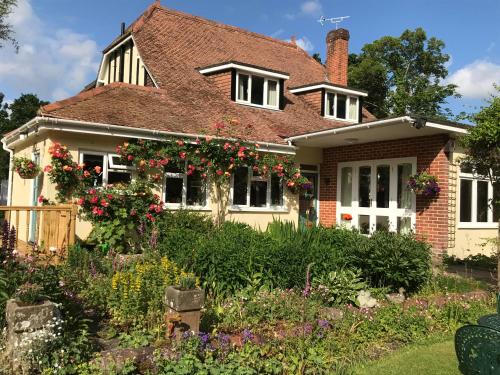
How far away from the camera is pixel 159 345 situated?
444 centimetres

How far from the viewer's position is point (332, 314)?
5.86 metres

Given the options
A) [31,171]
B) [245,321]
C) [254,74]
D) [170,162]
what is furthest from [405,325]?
[254,74]

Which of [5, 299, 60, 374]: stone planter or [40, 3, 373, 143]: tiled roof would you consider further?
[40, 3, 373, 143]: tiled roof

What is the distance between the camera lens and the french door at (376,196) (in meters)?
12.1

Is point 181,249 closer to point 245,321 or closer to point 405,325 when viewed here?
point 245,321

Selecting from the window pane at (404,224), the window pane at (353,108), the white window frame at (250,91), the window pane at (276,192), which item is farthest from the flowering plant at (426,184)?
the window pane at (353,108)

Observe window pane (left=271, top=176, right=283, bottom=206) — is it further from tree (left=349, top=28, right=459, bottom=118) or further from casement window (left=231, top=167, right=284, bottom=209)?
tree (left=349, top=28, right=459, bottom=118)

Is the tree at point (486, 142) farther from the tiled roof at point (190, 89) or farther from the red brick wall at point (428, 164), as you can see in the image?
the tiled roof at point (190, 89)

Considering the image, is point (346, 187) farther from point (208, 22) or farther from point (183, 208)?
point (208, 22)

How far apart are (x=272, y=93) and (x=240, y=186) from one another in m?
4.79

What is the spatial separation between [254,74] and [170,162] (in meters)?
5.72

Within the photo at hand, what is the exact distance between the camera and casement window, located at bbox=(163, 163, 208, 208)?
11598 mm

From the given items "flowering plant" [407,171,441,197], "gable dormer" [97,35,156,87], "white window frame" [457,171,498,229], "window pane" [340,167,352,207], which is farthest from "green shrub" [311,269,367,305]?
"gable dormer" [97,35,156,87]

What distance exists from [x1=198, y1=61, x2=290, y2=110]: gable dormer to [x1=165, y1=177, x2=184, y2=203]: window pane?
4.55 metres
